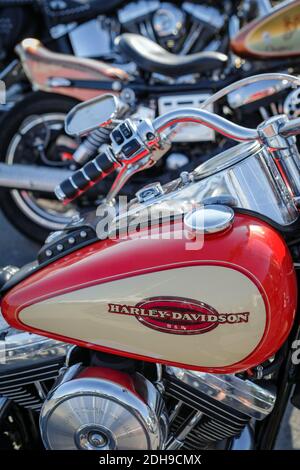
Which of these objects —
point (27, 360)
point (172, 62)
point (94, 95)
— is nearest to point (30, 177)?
point (94, 95)

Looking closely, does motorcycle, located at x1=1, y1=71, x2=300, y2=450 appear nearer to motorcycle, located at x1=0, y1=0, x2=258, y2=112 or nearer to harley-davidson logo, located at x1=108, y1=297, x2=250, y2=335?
harley-davidson logo, located at x1=108, y1=297, x2=250, y2=335

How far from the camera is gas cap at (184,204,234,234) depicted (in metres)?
1.09

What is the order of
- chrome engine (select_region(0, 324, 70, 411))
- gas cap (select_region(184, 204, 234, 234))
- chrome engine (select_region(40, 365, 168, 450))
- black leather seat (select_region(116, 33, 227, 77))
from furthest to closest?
black leather seat (select_region(116, 33, 227, 77))
chrome engine (select_region(0, 324, 70, 411))
chrome engine (select_region(40, 365, 168, 450))
gas cap (select_region(184, 204, 234, 234))

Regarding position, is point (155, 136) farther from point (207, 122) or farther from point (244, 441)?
point (244, 441)

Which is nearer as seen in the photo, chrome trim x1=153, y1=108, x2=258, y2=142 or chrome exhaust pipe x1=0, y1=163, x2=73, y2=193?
chrome trim x1=153, y1=108, x2=258, y2=142

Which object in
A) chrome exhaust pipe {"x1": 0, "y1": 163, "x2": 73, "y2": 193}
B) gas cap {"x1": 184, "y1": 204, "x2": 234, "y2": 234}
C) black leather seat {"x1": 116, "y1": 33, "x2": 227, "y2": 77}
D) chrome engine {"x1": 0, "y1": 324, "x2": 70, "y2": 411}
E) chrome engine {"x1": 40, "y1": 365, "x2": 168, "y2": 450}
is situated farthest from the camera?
black leather seat {"x1": 116, "y1": 33, "x2": 227, "y2": 77}

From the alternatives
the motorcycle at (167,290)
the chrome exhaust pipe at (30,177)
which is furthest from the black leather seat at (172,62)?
the motorcycle at (167,290)

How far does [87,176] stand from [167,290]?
28 cm

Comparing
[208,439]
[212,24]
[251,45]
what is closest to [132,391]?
[208,439]

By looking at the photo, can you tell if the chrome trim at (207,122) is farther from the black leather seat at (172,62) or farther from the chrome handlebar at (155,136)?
the black leather seat at (172,62)

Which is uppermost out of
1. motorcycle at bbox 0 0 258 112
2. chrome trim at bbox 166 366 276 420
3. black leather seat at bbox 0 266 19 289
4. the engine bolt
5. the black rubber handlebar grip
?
motorcycle at bbox 0 0 258 112

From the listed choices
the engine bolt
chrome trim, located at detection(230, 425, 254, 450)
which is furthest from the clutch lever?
chrome trim, located at detection(230, 425, 254, 450)

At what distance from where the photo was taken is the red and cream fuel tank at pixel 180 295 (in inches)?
43.3

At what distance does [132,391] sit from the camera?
3.98 feet
